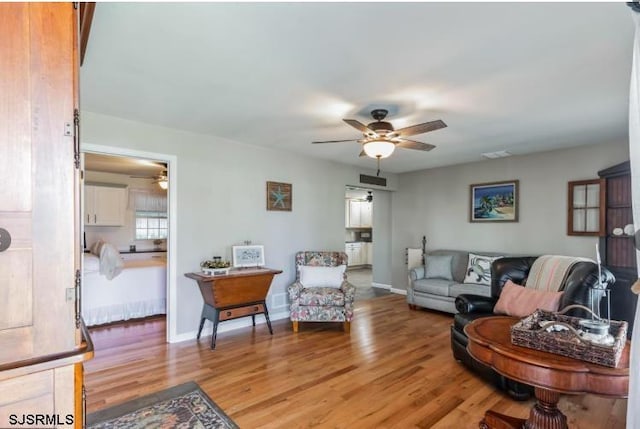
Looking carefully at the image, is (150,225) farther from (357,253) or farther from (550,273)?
(550,273)

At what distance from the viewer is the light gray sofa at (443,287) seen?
4.50 metres

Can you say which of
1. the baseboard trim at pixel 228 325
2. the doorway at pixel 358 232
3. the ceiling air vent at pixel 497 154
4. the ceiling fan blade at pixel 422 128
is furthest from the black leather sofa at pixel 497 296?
the doorway at pixel 358 232

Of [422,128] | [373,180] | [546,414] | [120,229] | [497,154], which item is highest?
[497,154]

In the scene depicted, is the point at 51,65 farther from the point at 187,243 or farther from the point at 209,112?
the point at 187,243

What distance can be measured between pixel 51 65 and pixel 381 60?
5.64 ft

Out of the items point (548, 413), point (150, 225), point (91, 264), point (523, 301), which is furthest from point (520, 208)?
point (150, 225)

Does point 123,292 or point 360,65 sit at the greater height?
point 360,65

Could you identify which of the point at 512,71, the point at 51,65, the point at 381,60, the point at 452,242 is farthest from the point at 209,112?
the point at 452,242

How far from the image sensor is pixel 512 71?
219 cm

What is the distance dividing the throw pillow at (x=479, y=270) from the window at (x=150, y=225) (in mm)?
5821

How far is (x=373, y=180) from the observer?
5766 mm

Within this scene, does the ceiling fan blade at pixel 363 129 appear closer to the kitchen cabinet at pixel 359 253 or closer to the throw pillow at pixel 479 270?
the throw pillow at pixel 479 270

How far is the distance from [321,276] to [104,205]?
4.43 meters

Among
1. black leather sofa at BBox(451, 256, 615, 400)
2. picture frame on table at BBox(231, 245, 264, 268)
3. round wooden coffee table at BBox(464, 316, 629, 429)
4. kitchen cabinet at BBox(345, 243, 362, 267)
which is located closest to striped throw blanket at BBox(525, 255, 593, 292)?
black leather sofa at BBox(451, 256, 615, 400)
